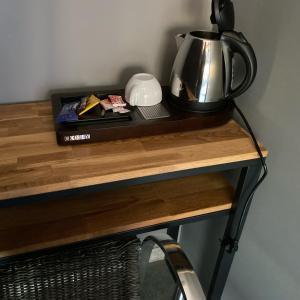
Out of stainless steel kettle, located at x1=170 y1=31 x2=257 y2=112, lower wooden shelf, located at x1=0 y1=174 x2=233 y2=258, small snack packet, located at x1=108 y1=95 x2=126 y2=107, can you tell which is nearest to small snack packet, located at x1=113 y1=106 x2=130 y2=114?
small snack packet, located at x1=108 y1=95 x2=126 y2=107

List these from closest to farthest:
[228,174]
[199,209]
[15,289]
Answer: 1. [15,289]
2. [199,209]
3. [228,174]

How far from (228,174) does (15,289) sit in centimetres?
74

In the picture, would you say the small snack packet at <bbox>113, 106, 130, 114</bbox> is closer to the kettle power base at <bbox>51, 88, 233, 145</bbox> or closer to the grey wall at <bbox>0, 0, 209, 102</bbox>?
the kettle power base at <bbox>51, 88, 233, 145</bbox>

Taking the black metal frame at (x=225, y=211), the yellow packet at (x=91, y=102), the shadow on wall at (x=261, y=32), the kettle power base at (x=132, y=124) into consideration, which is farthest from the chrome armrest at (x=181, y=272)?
the shadow on wall at (x=261, y=32)

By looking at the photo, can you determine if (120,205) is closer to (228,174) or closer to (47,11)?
(228,174)

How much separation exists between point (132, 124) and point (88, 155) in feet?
0.46

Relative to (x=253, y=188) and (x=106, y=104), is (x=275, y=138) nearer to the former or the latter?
(x=253, y=188)

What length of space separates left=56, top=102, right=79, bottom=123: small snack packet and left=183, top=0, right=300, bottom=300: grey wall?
51 cm

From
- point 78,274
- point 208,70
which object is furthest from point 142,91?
point 78,274

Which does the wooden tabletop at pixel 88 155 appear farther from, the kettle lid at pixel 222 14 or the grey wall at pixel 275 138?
the kettle lid at pixel 222 14

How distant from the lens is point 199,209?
95 centimetres

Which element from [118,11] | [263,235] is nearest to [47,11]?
[118,11]

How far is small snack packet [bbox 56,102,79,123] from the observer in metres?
0.82

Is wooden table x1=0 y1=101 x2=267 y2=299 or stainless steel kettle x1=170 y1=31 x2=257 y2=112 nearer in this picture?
wooden table x1=0 y1=101 x2=267 y2=299
